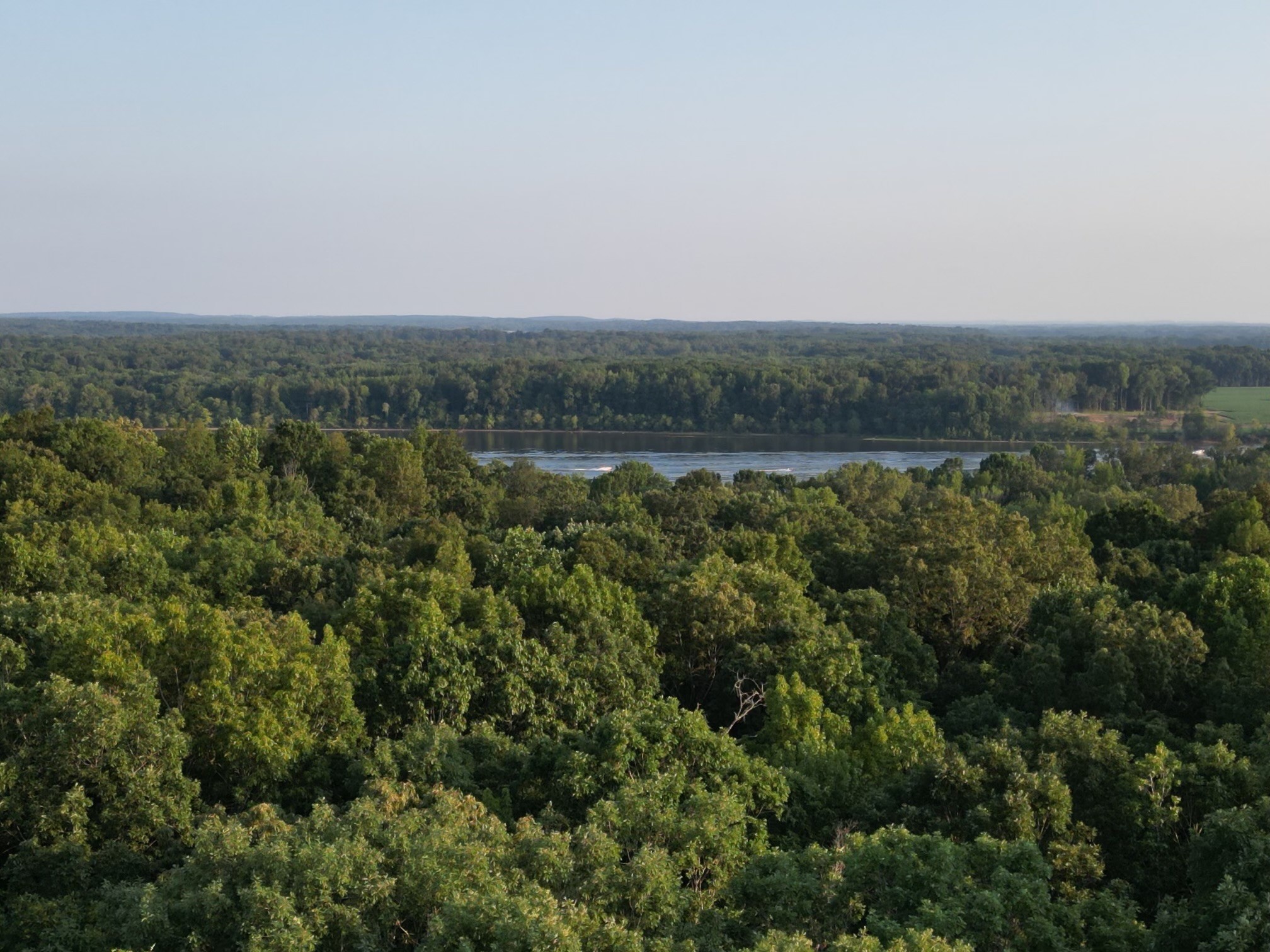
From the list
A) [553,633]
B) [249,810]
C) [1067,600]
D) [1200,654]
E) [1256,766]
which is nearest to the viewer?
[249,810]

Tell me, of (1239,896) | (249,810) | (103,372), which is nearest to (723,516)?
(249,810)

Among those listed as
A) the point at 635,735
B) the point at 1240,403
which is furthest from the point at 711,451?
the point at 635,735

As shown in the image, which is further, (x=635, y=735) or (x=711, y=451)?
(x=711, y=451)

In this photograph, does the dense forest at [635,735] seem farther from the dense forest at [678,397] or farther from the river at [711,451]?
the dense forest at [678,397]

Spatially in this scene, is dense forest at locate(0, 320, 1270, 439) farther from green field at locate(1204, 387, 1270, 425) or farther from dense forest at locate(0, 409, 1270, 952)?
dense forest at locate(0, 409, 1270, 952)

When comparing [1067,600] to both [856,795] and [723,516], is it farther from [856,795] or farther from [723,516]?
[723,516]

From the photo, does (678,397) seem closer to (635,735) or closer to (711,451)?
(711,451)
